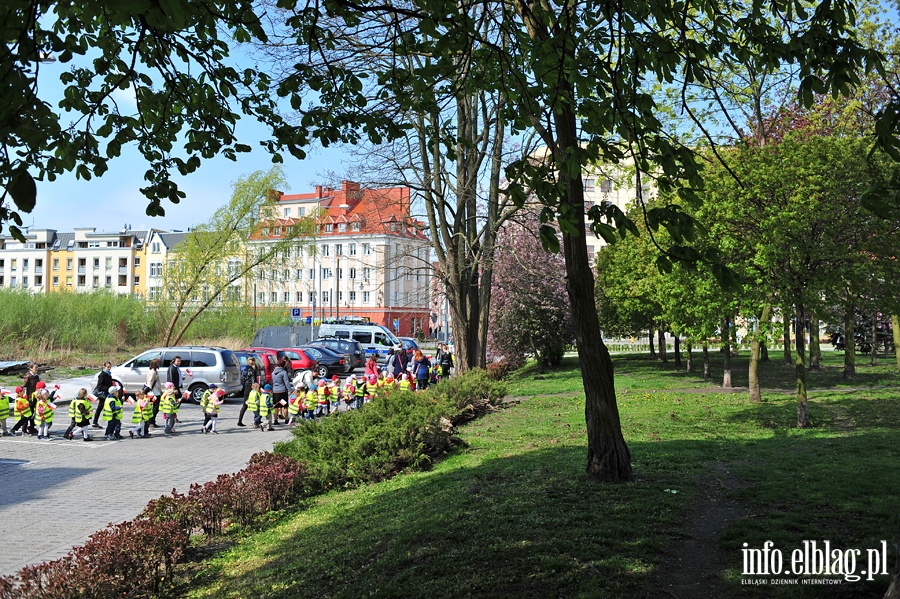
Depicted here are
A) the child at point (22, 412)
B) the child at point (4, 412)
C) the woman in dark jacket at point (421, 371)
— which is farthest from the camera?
the woman in dark jacket at point (421, 371)

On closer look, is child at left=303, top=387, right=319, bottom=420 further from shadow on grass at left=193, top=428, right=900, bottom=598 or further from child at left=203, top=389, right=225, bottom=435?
shadow on grass at left=193, top=428, right=900, bottom=598

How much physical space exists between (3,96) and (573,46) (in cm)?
484

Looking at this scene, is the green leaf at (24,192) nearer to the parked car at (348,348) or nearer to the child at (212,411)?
the child at (212,411)

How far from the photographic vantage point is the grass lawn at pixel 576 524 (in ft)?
18.9

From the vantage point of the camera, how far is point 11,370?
110 ft

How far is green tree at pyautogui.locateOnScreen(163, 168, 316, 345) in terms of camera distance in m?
37.3

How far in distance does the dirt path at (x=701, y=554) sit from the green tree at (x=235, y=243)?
103ft

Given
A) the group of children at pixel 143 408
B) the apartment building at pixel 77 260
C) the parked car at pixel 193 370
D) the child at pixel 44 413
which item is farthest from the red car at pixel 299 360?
the apartment building at pixel 77 260

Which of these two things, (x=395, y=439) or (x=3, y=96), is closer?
(x=3, y=96)

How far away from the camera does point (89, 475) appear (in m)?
13.4

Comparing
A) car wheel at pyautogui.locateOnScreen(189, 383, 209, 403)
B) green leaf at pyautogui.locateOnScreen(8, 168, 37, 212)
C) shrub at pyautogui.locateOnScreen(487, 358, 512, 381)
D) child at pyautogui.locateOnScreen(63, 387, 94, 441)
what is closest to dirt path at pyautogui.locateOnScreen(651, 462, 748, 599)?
green leaf at pyautogui.locateOnScreen(8, 168, 37, 212)

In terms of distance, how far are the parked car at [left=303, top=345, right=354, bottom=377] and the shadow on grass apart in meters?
24.3

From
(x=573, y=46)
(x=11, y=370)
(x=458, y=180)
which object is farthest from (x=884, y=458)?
(x=11, y=370)

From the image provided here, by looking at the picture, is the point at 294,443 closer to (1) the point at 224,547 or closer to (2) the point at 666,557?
(1) the point at 224,547
